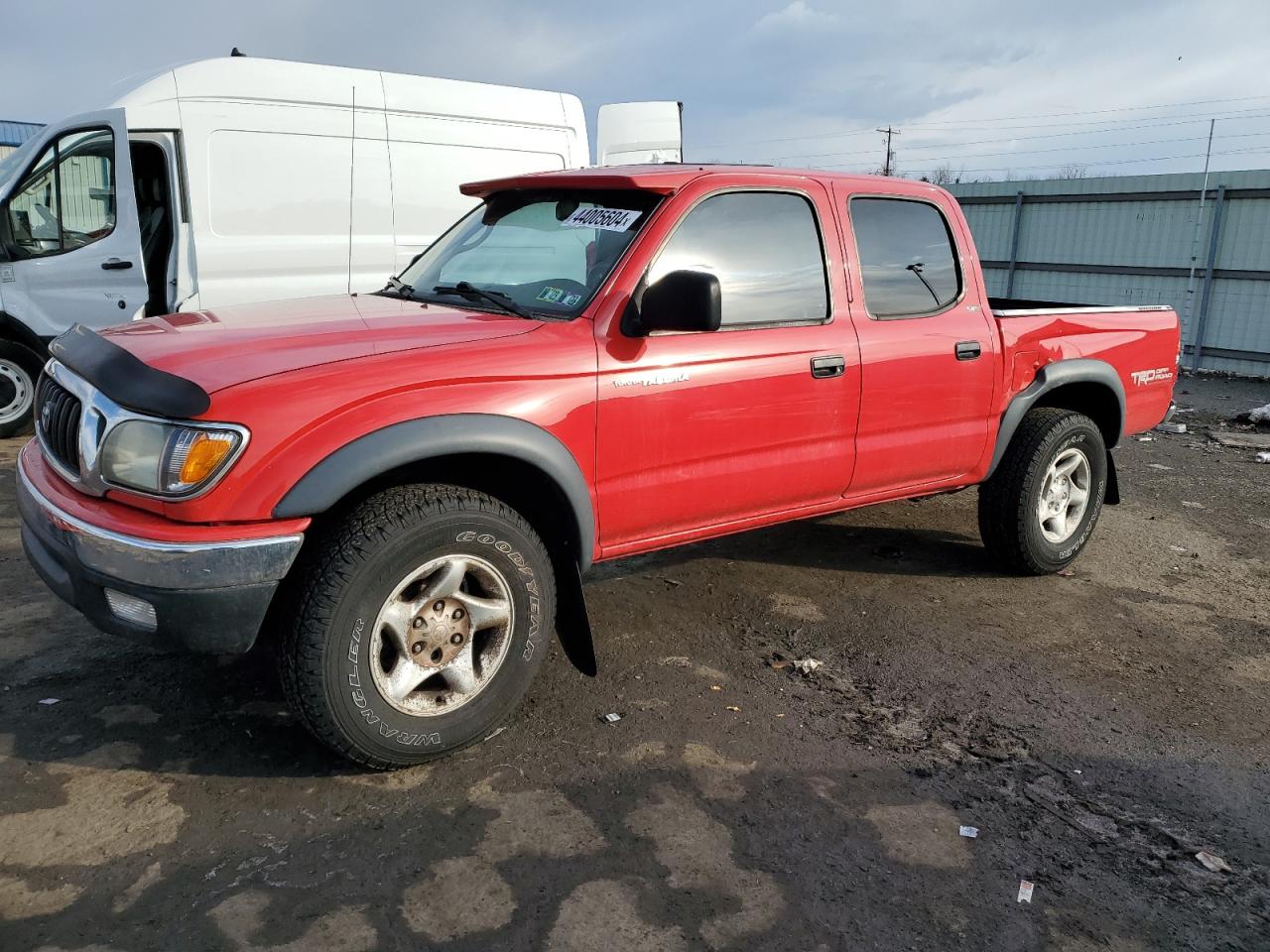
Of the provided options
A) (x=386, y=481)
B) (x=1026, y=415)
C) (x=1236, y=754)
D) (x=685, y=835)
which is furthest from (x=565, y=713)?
(x=1026, y=415)

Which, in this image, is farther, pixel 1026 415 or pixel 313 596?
pixel 1026 415

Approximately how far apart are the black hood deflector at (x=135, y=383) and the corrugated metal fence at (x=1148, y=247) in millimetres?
13800

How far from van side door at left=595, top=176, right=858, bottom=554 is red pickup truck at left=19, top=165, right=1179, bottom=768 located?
1 cm

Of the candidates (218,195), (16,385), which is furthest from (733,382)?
(16,385)

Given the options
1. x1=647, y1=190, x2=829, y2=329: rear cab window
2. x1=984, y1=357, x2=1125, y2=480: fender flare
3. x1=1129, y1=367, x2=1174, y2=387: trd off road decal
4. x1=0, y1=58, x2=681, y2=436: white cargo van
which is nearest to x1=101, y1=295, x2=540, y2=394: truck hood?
x1=647, y1=190, x2=829, y2=329: rear cab window

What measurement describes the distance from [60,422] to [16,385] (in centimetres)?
535

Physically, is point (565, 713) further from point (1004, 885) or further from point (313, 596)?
point (1004, 885)

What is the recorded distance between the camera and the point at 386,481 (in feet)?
10.1

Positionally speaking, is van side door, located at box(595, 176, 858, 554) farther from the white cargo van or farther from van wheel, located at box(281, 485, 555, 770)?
the white cargo van

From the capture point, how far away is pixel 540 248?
151 inches

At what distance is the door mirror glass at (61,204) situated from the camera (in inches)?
284

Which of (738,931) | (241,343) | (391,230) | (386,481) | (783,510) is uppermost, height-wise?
(391,230)

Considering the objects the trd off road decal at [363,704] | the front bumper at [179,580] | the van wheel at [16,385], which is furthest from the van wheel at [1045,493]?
the van wheel at [16,385]

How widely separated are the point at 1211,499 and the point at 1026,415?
283 centimetres
